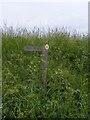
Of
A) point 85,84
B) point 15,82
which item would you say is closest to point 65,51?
point 85,84

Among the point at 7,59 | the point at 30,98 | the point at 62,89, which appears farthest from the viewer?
the point at 7,59

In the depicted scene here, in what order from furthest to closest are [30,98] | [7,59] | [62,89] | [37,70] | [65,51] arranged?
[65,51] < [7,59] < [37,70] < [62,89] < [30,98]

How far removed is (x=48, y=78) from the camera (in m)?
4.06

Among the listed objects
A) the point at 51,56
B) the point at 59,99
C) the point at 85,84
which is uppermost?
the point at 51,56

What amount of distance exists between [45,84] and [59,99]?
478mm

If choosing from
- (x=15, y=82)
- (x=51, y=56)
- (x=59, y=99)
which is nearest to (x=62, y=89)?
(x=59, y=99)

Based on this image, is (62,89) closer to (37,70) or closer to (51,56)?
(37,70)

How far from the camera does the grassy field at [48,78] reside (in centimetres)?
324

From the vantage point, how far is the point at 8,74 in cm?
397

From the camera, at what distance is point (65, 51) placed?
17.1 ft

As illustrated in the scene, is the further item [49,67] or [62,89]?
[49,67]

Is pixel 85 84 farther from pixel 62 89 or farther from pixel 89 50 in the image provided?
pixel 89 50

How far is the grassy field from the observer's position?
10.6 ft

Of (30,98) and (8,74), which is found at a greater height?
(8,74)
